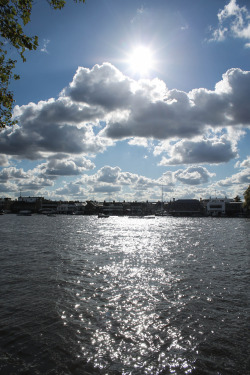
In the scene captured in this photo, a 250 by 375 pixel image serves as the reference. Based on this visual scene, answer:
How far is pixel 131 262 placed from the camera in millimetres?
25500

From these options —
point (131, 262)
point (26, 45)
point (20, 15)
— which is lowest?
point (131, 262)

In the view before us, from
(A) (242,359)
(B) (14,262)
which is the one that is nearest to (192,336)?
(A) (242,359)

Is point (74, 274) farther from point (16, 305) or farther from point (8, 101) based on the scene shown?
point (8, 101)

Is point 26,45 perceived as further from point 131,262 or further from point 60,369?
point 131,262

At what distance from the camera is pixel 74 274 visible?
19.8 meters

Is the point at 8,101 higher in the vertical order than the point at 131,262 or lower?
higher

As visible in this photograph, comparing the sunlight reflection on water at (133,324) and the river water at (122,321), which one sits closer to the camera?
the river water at (122,321)

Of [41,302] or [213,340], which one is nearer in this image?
[213,340]

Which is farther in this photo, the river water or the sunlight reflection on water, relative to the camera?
the sunlight reflection on water

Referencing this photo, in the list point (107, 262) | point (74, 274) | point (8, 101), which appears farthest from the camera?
point (107, 262)

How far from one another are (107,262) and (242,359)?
17393 millimetres

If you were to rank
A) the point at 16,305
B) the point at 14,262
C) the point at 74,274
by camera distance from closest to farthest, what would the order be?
the point at 16,305, the point at 74,274, the point at 14,262

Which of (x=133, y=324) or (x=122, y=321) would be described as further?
(x=122, y=321)

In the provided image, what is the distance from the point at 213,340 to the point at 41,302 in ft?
27.2
